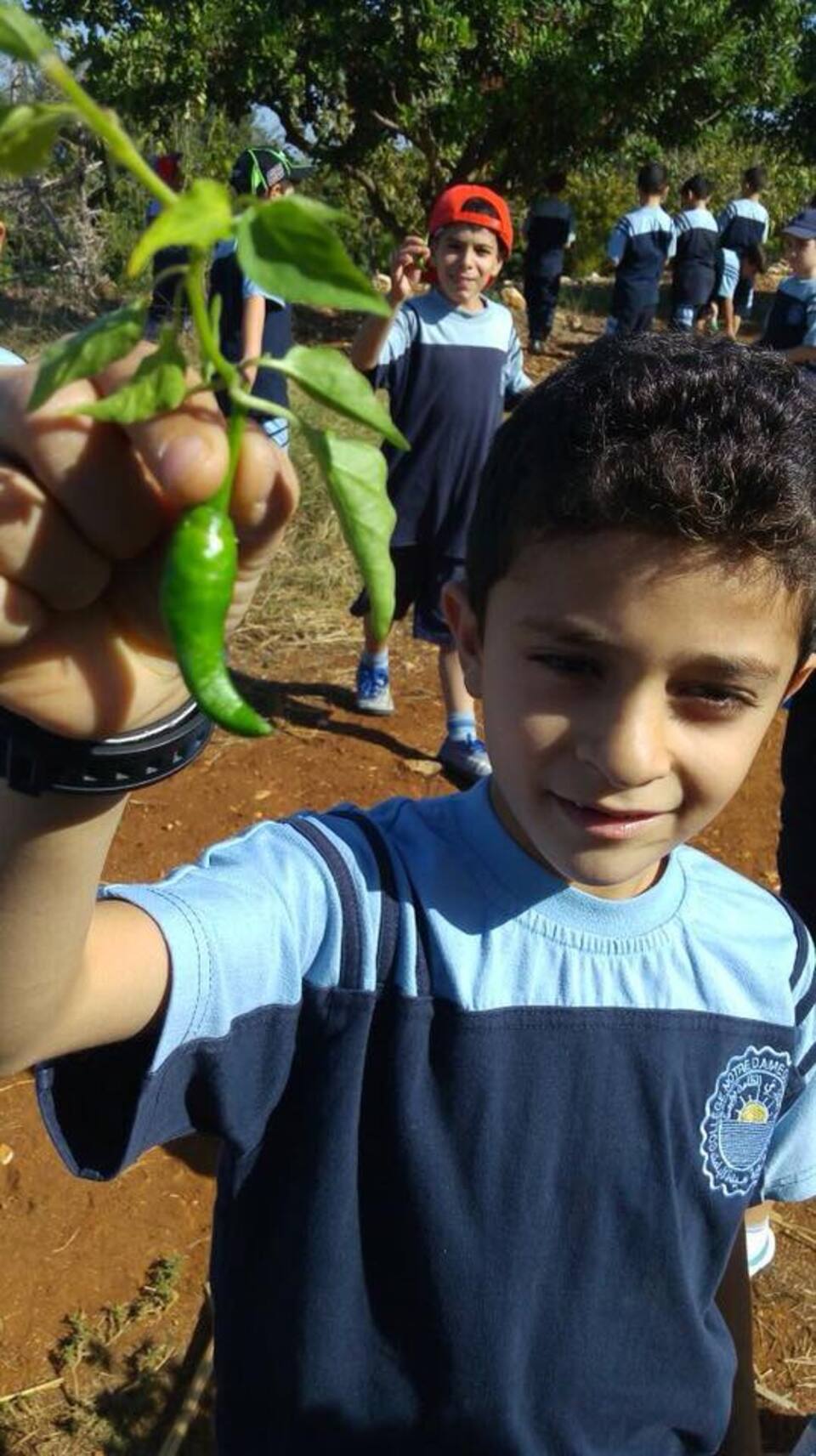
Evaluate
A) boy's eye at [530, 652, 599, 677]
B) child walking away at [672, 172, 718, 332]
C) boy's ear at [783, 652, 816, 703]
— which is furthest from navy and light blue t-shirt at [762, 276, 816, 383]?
child walking away at [672, 172, 718, 332]

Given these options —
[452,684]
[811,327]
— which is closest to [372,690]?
[452,684]

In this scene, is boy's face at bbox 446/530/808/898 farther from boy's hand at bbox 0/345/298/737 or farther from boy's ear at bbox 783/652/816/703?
boy's hand at bbox 0/345/298/737

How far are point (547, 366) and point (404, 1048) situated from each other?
12.7m

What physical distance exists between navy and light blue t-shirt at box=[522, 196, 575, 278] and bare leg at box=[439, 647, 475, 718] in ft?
33.4

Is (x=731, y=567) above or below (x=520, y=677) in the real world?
above

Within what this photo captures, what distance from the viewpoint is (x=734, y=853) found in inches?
190

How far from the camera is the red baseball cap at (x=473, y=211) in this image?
14.5 ft

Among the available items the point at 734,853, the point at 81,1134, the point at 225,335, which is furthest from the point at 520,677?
the point at 225,335

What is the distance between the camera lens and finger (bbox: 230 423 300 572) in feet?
2.64

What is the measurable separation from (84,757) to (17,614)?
0.49ft

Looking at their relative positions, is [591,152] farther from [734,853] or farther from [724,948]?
[724,948]

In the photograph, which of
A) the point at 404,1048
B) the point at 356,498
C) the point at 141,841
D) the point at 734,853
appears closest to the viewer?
the point at 356,498

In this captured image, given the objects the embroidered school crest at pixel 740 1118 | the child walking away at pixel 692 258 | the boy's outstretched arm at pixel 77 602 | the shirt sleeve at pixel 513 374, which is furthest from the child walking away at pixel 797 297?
→ the child walking away at pixel 692 258

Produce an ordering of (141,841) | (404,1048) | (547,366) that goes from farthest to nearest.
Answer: (547,366) → (141,841) → (404,1048)
